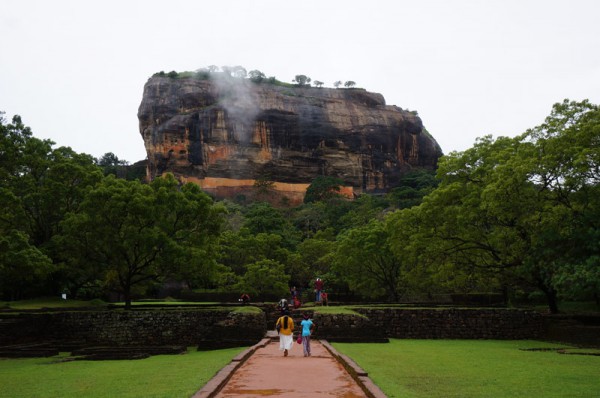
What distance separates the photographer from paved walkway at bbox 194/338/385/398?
9109 mm

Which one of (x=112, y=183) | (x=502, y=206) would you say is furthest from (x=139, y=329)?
(x=502, y=206)

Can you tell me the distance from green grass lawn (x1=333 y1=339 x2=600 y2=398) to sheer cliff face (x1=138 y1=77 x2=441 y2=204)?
84487 millimetres

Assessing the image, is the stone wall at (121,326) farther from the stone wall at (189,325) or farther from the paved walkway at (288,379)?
the paved walkway at (288,379)

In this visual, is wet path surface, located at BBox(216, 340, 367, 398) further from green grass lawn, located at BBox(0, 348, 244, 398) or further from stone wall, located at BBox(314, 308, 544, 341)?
stone wall, located at BBox(314, 308, 544, 341)

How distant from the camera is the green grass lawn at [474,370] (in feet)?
32.0

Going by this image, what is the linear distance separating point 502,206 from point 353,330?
8163mm

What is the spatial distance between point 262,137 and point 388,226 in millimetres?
71702

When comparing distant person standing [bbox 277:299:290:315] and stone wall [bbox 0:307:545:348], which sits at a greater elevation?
distant person standing [bbox 277:299:290:315]

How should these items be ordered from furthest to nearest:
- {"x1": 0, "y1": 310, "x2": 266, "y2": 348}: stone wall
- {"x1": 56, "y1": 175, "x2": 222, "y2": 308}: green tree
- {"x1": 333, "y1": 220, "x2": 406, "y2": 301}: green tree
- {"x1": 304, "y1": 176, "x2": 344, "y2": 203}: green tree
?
{"x1": 304, "y1": 176, "x2": 344, "y2": 203}: green tree < {"x1": 333, "y1": 220, "x2": 406, "y2": 301}: green tree < {"x1": 56, "y1": 175, "x2": 222, "y2": 308}: green tree < {"x1": 0, "y1": 310, "x2": 266, "y2": 348}: stone wall

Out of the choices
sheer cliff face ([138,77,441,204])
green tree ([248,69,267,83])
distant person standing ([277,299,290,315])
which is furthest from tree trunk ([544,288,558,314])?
green tree ([248,69,267,83])

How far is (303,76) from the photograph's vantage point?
117562 millimetres

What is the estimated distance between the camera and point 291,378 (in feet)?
35.2

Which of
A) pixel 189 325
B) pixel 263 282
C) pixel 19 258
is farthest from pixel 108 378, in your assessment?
pixel 263 282

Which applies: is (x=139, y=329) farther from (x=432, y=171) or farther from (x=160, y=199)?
(x=432, y=171)
